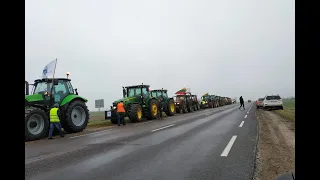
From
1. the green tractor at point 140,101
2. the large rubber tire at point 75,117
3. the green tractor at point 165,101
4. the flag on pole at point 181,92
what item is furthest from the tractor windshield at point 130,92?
the flag on pole at point 181,92

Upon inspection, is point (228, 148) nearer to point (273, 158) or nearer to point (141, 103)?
point (273, 158)

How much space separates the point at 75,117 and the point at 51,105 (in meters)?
1.54

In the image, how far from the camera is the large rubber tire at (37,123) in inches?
444

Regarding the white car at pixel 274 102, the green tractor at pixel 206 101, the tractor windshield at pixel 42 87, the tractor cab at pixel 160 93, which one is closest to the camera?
the tractor windshield at pixel 42 87

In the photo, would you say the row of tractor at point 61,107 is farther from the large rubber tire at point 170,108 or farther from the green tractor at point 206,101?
the green tractor at point 206,101

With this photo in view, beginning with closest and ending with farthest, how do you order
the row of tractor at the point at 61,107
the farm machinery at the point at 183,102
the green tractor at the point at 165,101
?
the row of tractor at the point at 61,107 < the green tractor at the point at 165,101 < the farm machinery at the point at 183,102

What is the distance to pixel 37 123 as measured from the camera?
11.8 metres

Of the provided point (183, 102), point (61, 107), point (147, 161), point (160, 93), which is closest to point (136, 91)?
point (160, 93)

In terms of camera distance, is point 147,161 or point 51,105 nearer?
point 147,161

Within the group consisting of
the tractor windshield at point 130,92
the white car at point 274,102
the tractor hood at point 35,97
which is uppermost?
the tractor windshield at point 130,92

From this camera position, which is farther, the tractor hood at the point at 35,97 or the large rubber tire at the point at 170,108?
the large rubber tire at the point at 170,108

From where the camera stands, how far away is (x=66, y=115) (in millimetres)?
12938

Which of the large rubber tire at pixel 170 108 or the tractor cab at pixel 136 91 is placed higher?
the tractor cab at pixel 136 91
